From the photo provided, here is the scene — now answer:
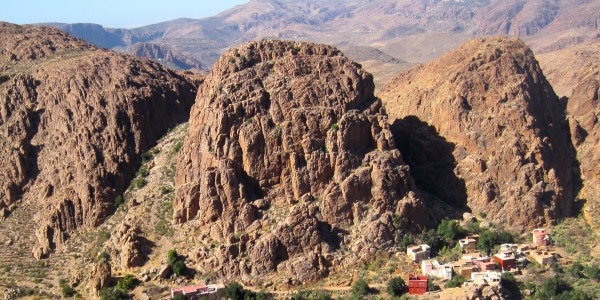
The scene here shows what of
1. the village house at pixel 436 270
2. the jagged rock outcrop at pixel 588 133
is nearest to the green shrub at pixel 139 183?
the village house at pixel 436 270

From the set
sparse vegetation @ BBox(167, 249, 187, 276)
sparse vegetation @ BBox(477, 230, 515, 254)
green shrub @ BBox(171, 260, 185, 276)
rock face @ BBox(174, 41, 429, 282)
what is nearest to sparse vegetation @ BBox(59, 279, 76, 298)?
sparse vegetation @ BBox(167, 249, 187, 276)

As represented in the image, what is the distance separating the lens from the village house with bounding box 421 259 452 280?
52.0 metres

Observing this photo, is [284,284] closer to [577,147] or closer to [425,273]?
[425,273]

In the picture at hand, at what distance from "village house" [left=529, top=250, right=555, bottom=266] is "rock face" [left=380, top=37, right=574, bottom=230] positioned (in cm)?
498

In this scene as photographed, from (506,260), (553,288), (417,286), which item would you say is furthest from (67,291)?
(553,288)

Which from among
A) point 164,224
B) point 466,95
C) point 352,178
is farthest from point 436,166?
point 164,224

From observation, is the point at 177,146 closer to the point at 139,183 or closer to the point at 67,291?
the point at 139,183

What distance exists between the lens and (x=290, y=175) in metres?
56.9

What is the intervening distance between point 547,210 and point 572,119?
13.5 m

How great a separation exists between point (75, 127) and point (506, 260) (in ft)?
131

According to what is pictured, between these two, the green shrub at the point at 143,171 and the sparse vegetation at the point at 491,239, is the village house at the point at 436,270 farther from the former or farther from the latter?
the green shrub at the point at 143,171

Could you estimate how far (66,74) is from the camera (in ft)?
237

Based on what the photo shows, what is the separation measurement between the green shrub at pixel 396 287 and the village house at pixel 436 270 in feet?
7.82

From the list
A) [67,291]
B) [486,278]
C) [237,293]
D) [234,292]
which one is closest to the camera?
[234,292]
